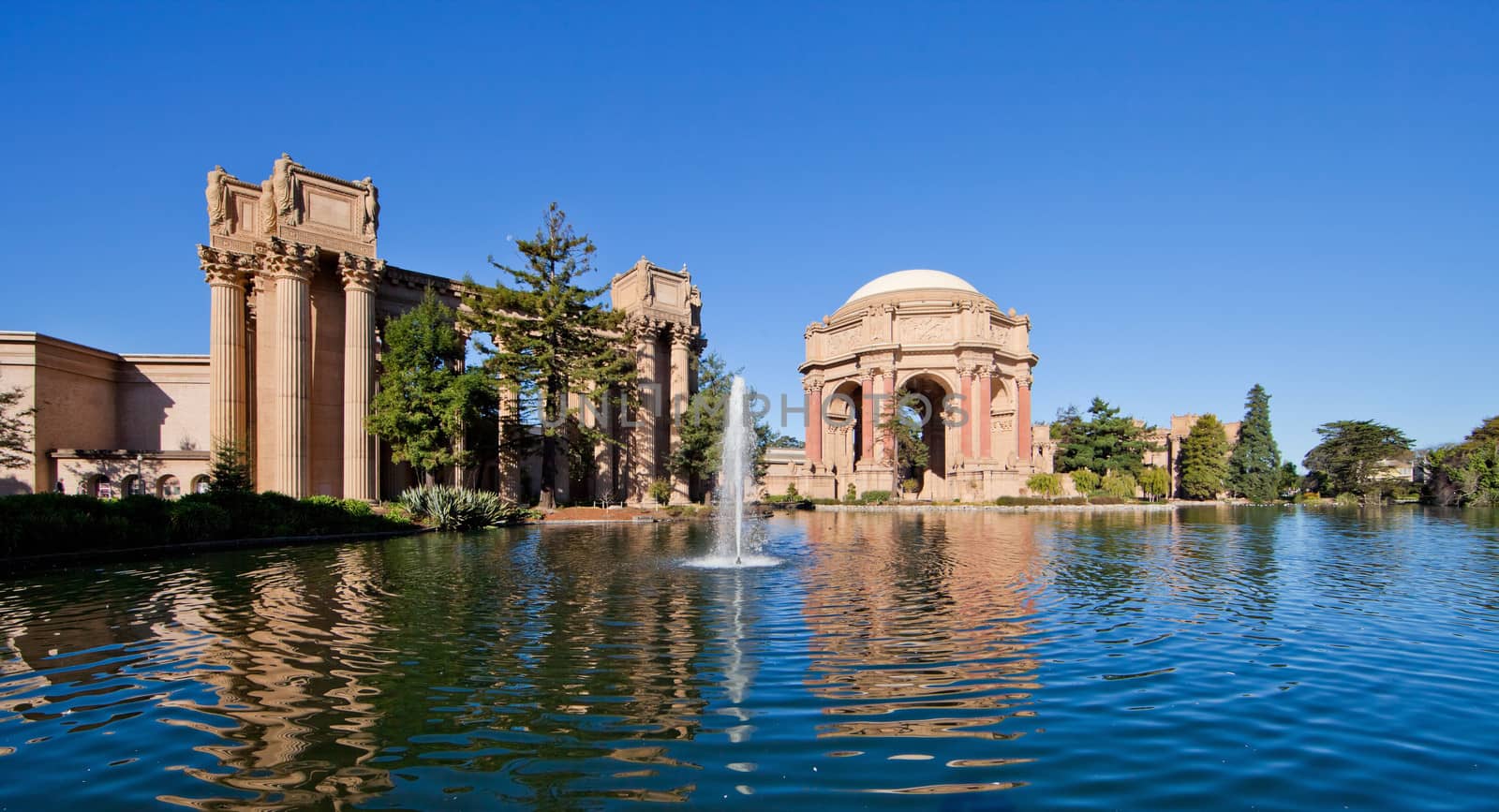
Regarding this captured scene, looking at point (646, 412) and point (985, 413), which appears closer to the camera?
point (646, 412)

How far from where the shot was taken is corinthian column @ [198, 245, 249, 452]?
23.3 metres

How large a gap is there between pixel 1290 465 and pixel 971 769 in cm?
9248

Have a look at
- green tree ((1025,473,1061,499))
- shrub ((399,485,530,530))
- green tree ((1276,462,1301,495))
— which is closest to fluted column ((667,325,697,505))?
shrub ((399,485,530,530))

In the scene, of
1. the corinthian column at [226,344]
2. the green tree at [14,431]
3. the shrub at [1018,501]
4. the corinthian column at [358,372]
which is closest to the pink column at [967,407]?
the shrub at [1018,501]

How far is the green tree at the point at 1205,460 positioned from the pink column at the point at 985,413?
2863cm

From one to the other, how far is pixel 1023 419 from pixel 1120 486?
30.9 ft

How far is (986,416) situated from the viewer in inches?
2141

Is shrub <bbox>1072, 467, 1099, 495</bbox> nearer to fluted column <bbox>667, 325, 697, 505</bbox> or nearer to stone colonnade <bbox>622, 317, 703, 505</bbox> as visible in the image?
stone colonnade <bbox>622, 317, 703, 505</bbox>

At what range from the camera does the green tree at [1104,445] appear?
62406 mm

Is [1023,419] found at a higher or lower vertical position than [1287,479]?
higher

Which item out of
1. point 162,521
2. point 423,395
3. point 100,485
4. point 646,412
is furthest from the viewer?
point 646,412

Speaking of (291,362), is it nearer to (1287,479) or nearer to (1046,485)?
(1046,485)

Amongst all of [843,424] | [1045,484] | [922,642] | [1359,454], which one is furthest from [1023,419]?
[922,642]

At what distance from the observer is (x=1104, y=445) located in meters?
62.6
